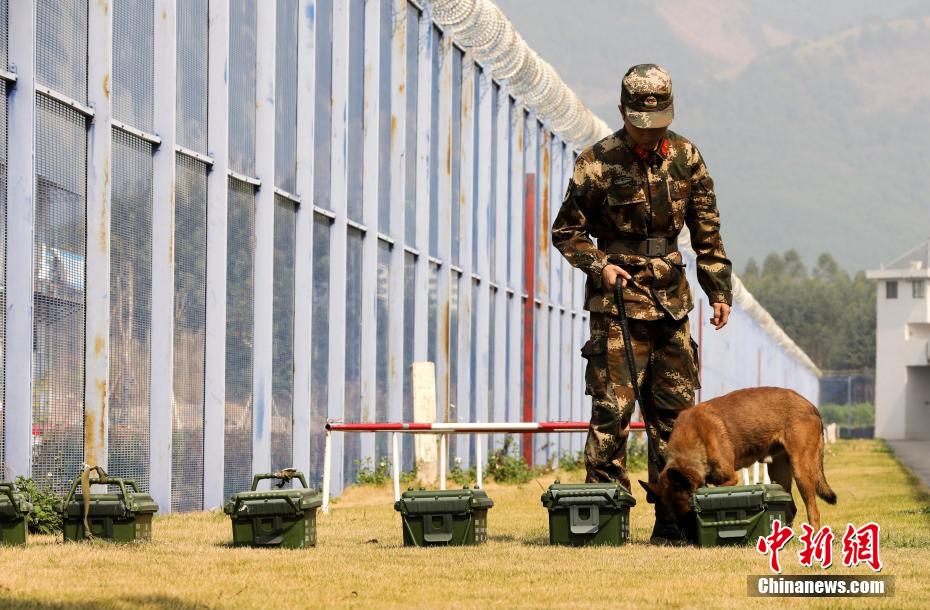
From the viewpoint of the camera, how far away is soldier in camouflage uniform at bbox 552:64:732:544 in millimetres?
8109

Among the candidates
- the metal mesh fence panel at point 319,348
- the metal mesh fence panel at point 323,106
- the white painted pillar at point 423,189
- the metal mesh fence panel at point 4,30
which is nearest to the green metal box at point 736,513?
the metal mesh fence panel at point 4,30

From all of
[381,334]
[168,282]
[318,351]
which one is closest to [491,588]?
[168,282]

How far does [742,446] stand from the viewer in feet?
28.4

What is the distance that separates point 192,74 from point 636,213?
196 inches

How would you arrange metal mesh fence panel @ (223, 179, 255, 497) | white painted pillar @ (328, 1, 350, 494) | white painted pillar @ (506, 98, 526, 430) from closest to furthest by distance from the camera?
metal mesh fence panel @ (223, 179, 255, 497) < white painted pillar @ (328, 1, 350, 494) < white painted pillar @ (506, 98, 526, 430)

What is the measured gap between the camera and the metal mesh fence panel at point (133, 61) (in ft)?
34.8

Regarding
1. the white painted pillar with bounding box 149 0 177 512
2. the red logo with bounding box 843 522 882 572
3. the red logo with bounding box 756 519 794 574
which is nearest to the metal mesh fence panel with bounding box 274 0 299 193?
the white painted pillar with bounding box 149 0 177 512

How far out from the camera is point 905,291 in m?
78.9

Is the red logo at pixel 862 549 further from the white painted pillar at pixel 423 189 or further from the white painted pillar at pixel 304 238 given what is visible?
the white painted pillar at pixel 423 189

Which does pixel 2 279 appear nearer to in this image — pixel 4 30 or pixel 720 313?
pixel 4 30

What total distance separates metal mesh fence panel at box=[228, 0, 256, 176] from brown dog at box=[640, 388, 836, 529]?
215 inches

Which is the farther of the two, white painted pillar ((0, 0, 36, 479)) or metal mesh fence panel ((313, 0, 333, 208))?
metal mesh fence panel ((313, 0, 333, 208))

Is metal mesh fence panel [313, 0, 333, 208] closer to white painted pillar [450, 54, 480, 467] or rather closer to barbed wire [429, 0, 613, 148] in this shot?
barbed wire [429, 0, 613, 148]

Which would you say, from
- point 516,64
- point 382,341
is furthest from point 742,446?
point 516,64
